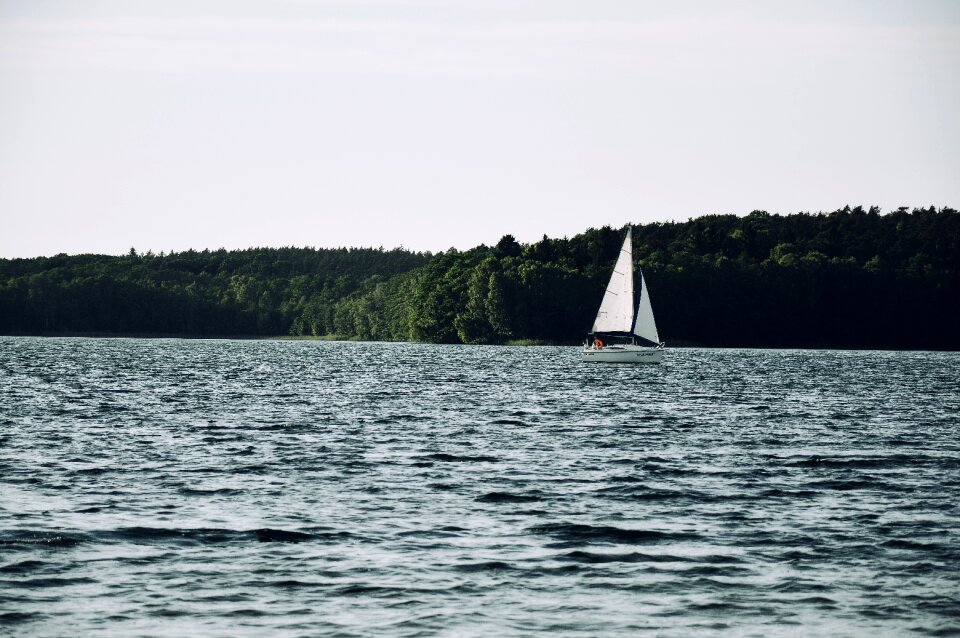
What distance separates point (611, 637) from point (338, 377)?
3211 inches

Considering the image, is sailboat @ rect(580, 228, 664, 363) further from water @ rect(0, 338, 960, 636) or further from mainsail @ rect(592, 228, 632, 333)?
water @ rect(0, 338, 960, 636)

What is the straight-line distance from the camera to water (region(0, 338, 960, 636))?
58.4 feet

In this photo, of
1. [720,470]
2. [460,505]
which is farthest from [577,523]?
[720,470]

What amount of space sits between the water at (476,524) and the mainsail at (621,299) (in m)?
66.1

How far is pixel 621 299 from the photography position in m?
121

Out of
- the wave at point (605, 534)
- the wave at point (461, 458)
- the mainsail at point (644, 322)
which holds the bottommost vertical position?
the wave at point (605, 534)

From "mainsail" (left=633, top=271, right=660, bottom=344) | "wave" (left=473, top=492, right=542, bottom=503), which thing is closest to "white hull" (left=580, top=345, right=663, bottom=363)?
"mainsail" (left=633, top=271, right=660, bottom=344)

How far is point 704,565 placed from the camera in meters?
20.9

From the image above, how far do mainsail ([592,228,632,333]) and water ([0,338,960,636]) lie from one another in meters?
66.1

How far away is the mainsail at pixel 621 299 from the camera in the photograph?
12019 centimetres

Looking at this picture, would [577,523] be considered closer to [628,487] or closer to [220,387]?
[628,487]

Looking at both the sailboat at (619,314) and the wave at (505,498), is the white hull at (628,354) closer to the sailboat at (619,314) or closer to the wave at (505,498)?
the sailboat at (619,314)

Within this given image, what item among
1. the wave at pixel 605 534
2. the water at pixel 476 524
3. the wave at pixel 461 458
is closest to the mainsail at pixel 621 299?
the water at pixel 476 524

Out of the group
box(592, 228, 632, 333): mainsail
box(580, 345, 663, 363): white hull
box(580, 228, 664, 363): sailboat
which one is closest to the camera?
box(580, 345, 663, 363): white hull
